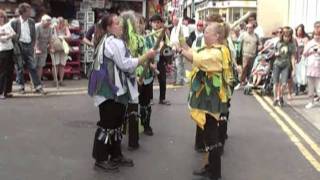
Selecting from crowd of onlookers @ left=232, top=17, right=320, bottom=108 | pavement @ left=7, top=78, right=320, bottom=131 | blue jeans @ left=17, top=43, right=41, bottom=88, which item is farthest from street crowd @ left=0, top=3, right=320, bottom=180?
pavement @ left=7, top=78, right=320, bottom=131

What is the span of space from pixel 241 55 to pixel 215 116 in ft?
35.2

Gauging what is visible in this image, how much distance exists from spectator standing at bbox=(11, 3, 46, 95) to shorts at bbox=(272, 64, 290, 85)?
5.28 meters

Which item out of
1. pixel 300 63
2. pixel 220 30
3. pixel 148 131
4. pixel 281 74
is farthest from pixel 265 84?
pixel 220 30

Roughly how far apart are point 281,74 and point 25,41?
5780mm

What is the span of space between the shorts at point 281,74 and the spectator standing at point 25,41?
5281mm

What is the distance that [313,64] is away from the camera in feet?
45.3

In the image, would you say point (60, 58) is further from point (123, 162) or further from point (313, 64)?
point (123, 162)

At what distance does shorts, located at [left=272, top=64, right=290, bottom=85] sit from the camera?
46.0 feet

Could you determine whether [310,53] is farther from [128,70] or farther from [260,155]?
[128,70]

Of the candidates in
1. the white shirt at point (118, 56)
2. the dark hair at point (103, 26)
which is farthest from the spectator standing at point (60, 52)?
the white shirt at point (118, 56)

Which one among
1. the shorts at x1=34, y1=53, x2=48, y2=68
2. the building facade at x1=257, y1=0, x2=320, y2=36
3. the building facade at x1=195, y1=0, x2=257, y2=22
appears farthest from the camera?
the building facade at x1=195, y1=0, x2=257, y2=22

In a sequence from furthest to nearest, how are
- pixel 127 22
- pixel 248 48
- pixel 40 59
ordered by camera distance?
pixel 248 48 → pixel 40 59 → pixel 127 22

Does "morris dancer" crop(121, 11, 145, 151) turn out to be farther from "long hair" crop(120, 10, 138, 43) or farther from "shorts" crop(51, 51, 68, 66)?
"shorts" crop(51, 51, 68, 66)

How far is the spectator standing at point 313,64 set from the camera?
13.8 m
